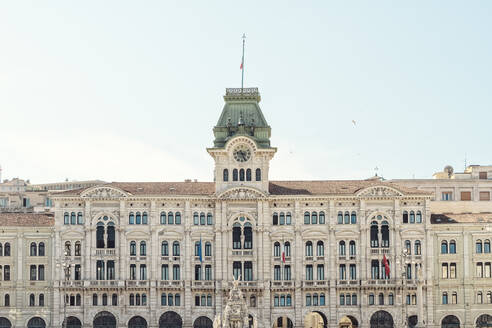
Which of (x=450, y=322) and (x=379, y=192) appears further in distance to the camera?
(x=450, y=322)

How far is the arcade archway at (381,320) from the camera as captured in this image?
340 ft

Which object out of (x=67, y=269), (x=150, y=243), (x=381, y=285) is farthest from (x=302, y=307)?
(x=67, y=269)

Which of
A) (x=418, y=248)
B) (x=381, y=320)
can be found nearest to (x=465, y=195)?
(x=418, y=248)

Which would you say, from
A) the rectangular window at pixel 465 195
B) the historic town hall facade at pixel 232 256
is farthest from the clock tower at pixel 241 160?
the rectangular window at pixel 465 195

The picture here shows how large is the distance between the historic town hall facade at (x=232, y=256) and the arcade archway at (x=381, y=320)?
0.35ft

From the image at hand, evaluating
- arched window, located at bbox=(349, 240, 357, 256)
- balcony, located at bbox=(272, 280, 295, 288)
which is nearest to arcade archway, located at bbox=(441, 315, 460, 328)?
arched window, located at bbox=(349, 240, 357, 256)

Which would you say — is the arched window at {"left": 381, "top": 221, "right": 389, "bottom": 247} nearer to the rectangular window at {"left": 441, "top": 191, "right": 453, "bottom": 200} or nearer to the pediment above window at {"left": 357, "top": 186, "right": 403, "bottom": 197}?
the pediment above window at {"left": 357, "top": 186, "right": 403, "bottom": 197}

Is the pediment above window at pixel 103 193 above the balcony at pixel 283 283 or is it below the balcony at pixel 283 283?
above

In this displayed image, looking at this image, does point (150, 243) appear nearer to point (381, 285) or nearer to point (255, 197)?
point (255, 197)

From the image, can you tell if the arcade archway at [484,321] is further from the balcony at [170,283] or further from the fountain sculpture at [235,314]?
the balcony at [170,283]

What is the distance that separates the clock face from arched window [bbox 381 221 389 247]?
16.0m

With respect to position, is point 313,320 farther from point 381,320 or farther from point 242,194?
point 242,194

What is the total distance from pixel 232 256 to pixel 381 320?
17.1 metres

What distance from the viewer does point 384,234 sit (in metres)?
104
